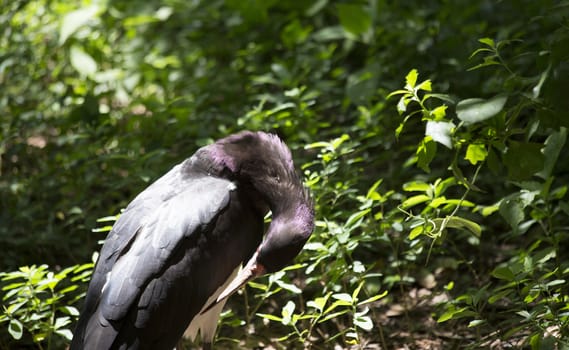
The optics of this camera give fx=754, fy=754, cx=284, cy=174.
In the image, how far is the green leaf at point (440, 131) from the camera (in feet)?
9.48

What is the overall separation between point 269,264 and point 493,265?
166 centimetres

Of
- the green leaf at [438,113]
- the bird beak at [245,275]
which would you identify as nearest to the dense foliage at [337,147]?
the green leaf at [438,113]

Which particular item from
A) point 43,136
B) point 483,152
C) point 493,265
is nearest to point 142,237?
point 483,152

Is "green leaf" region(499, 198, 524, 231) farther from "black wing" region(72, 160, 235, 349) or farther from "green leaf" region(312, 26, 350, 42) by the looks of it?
"green leaf" region(312, 26, 350, 42)

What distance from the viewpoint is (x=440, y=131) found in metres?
2.92

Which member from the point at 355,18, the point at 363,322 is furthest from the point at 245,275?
the point at 355,18

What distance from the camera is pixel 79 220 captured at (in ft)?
15.1

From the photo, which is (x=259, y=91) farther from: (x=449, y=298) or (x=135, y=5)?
(x=449, y=298)

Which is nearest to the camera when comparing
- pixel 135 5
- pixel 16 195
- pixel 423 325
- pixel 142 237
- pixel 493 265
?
pixel 142 237

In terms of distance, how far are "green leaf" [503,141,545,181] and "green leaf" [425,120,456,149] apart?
25 cm

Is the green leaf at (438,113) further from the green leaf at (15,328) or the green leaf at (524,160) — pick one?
the green leaf at (15,328)

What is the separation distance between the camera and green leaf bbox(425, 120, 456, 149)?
289cm

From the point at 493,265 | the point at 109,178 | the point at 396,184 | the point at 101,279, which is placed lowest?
the point at 493,265

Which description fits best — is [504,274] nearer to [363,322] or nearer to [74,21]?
[363,322]
